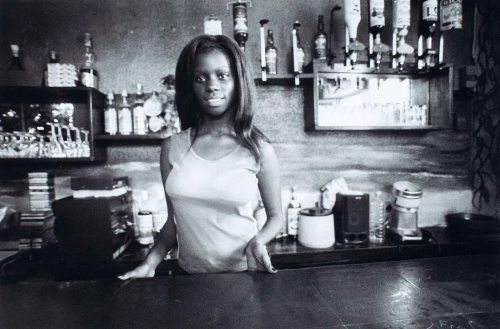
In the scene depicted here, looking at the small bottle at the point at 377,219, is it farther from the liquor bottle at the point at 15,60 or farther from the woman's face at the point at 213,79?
the liquor bottle at the point at 15,60

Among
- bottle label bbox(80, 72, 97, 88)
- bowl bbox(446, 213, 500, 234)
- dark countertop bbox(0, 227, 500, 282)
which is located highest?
bottle label bbox(80, 72, 97, 88)

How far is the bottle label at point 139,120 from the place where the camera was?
89.8 inches

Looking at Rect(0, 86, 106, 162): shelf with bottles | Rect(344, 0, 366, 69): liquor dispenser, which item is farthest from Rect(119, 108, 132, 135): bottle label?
Rect(344, 0, 366, 69): liquor dispenser

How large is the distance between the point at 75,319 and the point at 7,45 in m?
2.45

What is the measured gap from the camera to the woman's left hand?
1.07 m

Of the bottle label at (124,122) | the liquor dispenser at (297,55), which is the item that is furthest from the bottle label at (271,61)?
the bottle label at (124,122)

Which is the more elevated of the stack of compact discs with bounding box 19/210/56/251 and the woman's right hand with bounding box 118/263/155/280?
the woman's right hand with bounding box 118/263/155/280

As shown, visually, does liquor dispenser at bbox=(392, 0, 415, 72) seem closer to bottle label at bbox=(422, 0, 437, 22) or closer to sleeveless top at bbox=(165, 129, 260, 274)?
bottle label at bbox=(422, 0, 437, 22)

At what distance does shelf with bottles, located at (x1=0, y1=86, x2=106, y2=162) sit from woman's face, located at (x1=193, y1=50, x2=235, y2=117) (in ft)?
4.07

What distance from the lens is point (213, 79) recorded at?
1.18m

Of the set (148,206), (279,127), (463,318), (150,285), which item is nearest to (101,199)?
(148,206)

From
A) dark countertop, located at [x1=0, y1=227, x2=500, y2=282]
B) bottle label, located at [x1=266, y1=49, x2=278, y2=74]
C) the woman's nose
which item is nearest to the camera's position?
the woman's nose

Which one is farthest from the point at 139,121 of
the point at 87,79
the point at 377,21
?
the point at 377,21

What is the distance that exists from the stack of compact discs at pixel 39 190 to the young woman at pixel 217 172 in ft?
4.66
